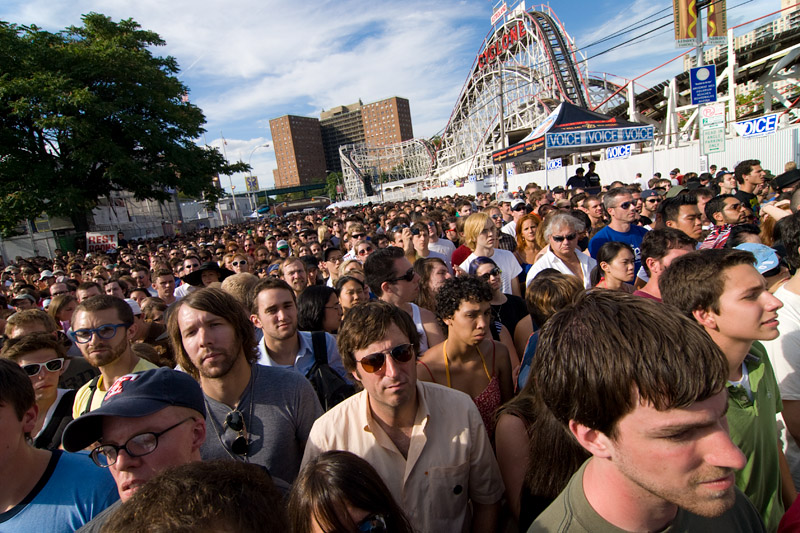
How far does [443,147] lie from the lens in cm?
6222

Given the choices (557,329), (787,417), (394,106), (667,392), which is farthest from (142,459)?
(394,106)

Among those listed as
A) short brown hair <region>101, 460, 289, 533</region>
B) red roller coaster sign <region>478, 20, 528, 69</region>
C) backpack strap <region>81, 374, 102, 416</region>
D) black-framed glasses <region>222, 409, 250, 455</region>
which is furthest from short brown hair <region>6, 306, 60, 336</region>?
red roller coaster sign <region>478, 20, 528, 69</region>

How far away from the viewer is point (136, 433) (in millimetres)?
1381

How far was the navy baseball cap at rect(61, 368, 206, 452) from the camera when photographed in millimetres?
1353

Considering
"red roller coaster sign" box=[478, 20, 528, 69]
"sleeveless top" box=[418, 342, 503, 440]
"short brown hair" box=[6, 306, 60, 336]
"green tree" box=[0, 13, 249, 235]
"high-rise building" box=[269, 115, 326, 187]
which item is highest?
"high-rise building" box=[269, 115, 326, 187]

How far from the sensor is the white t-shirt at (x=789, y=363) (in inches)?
79.4

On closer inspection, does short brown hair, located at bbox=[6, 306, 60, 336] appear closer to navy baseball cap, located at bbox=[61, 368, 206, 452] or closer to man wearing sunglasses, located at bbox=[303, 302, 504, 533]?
navy baseball cap, located at bbox=[61, 368, 206, 452]

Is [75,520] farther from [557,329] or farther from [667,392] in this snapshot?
[667,392]

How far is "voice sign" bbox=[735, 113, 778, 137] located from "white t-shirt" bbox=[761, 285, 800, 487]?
1519 cm

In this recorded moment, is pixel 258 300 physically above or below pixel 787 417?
above

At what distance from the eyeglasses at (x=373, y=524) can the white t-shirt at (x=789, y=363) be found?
86.1 inches

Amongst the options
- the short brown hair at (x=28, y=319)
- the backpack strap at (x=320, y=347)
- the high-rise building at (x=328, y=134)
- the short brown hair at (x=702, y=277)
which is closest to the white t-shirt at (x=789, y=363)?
the short brown hair at (x=702, y=277)

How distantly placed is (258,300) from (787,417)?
326 centimetres

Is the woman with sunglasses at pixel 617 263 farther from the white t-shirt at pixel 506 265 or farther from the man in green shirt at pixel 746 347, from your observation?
the man in green shirt at pixel 746 347
